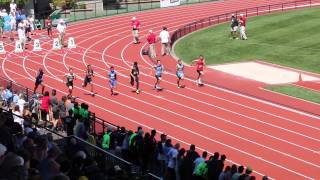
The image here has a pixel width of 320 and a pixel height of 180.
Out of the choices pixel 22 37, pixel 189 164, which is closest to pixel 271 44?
pixel 22 37

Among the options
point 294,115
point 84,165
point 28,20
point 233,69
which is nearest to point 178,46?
point 233,69

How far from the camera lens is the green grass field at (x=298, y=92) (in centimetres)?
2680

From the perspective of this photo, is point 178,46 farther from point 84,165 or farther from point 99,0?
point 84,165

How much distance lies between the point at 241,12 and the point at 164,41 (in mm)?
16574

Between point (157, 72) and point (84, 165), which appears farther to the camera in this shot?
point (157, 72)

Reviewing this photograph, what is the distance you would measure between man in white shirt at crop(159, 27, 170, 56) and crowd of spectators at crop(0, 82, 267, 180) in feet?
47.6

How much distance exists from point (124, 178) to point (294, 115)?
15.9m

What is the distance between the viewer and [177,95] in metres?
27.5

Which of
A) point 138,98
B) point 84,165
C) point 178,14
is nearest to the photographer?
point 84,165

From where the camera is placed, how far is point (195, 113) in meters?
24.8

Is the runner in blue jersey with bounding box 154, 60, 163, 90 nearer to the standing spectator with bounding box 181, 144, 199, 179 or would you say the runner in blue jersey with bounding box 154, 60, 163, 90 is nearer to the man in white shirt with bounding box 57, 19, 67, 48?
the man in white shirt with bounding box 57, 19, 67, 48

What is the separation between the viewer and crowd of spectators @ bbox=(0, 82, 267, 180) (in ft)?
30.8

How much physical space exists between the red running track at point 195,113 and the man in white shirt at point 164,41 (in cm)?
103

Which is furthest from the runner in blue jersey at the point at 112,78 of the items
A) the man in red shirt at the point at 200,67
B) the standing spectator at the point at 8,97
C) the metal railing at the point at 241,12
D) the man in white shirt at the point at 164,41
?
the metal railing at the point at 241,12
